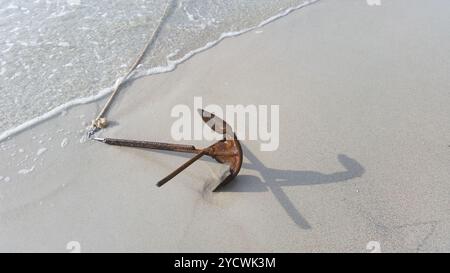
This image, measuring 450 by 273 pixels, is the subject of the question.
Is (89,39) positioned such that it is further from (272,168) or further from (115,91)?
(272,168)

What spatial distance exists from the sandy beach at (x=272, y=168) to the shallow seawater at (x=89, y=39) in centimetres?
32

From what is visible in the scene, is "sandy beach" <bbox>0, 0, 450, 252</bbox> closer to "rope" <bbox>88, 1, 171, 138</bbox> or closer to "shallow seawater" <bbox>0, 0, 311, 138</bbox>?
"rope" <bbox>88, 1, 171, 138</bbox>

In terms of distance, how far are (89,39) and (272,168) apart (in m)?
2.81

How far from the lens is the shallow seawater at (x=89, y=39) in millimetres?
3697

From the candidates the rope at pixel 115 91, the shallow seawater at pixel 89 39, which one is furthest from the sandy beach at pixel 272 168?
the shallow seawater at pixel 89 39

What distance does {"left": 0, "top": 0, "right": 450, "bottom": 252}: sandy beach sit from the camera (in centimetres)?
253

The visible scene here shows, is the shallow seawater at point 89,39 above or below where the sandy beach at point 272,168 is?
above

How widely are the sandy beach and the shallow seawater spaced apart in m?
0.32

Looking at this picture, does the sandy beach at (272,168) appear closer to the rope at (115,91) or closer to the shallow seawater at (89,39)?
the rope at (115,91)

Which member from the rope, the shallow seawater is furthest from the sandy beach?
the shallow seawater

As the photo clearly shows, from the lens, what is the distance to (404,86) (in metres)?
3.59

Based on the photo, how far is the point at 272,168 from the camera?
2920mm

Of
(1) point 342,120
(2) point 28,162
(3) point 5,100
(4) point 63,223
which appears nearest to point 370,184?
(1) point 342,120
